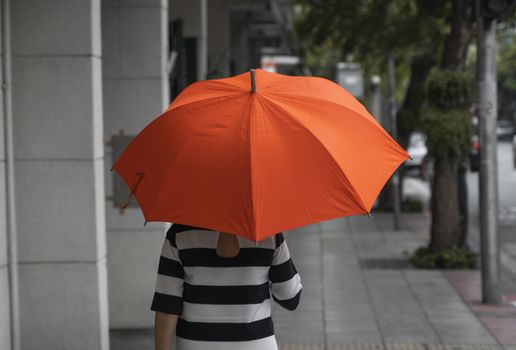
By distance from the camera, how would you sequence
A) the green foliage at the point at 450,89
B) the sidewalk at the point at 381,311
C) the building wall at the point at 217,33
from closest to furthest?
the sidewalk at the point at 381,311, the green foliage at the point at 450,89, the building wall at the point at 217,33

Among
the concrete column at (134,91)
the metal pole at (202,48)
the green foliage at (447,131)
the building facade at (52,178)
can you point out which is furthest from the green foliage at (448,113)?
the building facade at (52,178)

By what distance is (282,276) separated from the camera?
3686 millimetres

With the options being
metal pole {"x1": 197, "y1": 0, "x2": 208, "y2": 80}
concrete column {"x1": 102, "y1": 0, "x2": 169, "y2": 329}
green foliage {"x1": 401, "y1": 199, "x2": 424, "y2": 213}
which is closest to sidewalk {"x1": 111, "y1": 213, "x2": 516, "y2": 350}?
concrete column {"x1": 102, "y1": 0, "x2": 169, "y2": 329}

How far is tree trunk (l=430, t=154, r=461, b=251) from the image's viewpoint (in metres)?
12.5

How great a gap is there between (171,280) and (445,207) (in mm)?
9391

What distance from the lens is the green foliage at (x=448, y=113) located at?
11891 mm

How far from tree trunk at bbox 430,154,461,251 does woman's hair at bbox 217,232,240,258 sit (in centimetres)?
915

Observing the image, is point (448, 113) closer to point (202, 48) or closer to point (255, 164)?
point (202, 48)

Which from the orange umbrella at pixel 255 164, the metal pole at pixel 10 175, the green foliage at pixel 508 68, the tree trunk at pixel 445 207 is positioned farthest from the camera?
the green foliage at pixel 508 68

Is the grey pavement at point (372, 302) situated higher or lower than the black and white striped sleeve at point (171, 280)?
lower

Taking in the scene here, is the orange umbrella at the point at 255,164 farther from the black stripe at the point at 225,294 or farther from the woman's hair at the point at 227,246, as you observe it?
the black stripe at the point at 225,294

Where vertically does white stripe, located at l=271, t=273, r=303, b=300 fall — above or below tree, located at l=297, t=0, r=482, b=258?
below

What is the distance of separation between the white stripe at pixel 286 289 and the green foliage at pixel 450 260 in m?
8.59

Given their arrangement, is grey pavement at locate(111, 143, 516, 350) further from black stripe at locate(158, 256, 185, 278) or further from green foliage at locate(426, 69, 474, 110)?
black stripe at locate(158, 256, 185, 278)
